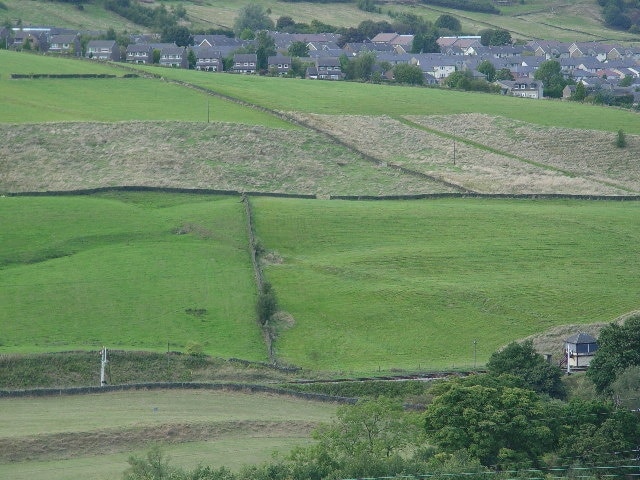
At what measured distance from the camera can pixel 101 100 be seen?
118m

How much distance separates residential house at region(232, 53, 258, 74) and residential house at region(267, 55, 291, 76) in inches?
76.9

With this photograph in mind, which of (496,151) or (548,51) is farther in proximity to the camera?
(548,51)

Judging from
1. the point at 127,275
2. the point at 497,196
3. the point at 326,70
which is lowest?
the point at 127,275

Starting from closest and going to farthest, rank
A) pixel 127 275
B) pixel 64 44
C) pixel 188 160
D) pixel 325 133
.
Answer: pixel 127 275 → pixel 188 160 → pixel 325 133 → pixel 64 44

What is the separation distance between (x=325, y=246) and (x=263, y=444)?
101 feet

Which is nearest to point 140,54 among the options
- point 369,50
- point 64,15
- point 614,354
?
point 64,15

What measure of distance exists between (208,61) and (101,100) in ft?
156

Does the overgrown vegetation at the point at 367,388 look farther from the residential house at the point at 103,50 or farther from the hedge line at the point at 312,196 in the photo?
the residential house at the point at 103,50

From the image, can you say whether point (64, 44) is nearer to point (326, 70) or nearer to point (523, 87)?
point (326, 70)

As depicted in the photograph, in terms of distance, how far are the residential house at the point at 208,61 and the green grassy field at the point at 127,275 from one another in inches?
2889

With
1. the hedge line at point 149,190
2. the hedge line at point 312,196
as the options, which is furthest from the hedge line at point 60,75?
the hedge line at point 312,196

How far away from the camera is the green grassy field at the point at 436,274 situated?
224 ft

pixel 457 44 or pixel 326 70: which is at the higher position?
pixel 457 44

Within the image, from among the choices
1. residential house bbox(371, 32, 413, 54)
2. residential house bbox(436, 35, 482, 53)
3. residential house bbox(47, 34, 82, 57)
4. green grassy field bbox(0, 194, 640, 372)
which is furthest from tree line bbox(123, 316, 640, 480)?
residential house bbox(436, 35, 482, 53)
